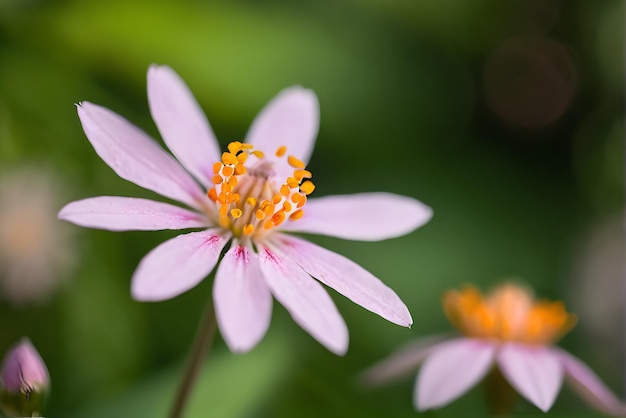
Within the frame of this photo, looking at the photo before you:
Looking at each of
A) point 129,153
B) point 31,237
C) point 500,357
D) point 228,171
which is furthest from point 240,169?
point 31,237

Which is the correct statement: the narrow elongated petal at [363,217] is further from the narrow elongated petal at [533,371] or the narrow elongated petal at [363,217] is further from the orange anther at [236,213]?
the narrow elongated petal at [533,371]

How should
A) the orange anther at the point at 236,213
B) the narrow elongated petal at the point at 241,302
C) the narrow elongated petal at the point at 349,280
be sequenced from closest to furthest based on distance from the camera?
the narrow elongated petal at the point at 241,302, the narrow elongated petal at the point at 349,280, the orange anther at the point at 236,213

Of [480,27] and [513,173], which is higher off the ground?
[480,27]

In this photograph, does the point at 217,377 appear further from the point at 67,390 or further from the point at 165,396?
the point at 67,390

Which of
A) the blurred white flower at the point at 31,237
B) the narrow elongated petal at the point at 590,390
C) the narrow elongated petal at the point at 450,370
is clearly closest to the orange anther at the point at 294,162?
the narrow elongated petal at the point at 450,370

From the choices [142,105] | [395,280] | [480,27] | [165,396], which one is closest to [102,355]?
[165,396]

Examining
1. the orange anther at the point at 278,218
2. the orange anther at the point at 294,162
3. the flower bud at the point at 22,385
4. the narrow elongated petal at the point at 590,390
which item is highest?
the orange anther at the point at 294,162
